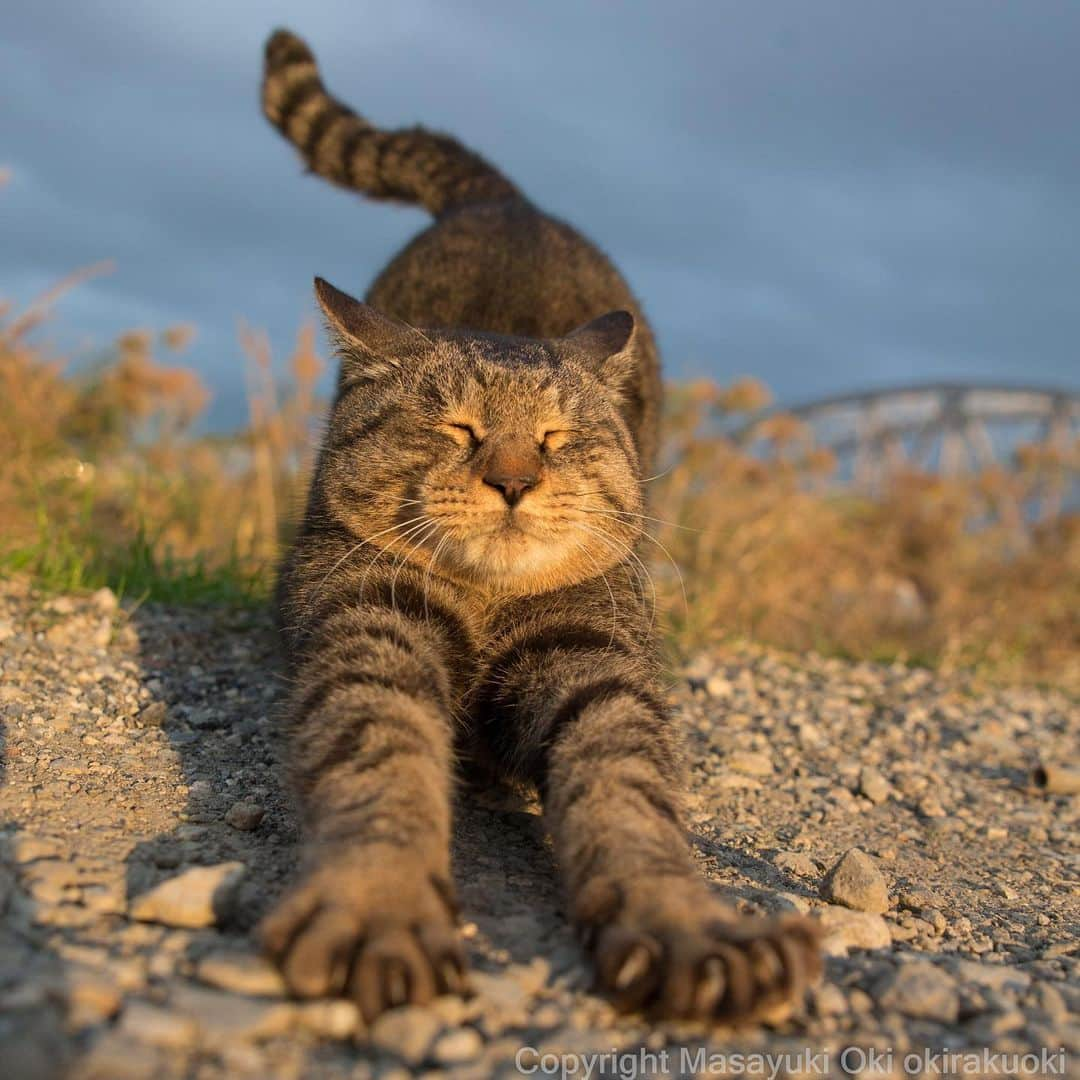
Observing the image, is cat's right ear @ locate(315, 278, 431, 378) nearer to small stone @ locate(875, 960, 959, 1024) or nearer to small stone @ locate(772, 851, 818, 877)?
small stone @ locate(772, 851, 818, 877)

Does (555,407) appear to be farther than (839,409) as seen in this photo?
No

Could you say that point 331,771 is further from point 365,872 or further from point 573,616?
point 573,616

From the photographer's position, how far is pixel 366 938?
1.68 m

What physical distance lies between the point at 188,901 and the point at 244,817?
2.01 ft

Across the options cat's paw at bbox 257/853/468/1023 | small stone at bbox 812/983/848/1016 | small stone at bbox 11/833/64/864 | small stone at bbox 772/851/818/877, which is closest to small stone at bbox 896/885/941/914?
small stone at bbox 772/851/818/877

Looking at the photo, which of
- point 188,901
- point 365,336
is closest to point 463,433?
point 365,336

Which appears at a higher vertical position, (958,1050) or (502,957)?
(958,1050)

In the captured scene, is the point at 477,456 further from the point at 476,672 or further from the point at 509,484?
the point at 476,672

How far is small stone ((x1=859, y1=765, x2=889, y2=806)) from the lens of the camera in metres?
3.50

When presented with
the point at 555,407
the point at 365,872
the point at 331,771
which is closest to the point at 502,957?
the point at 365,872

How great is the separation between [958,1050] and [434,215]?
15.8ft

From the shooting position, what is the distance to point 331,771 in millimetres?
2188

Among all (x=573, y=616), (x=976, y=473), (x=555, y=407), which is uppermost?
(x=976, y=473)

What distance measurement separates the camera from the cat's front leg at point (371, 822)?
165 cm
